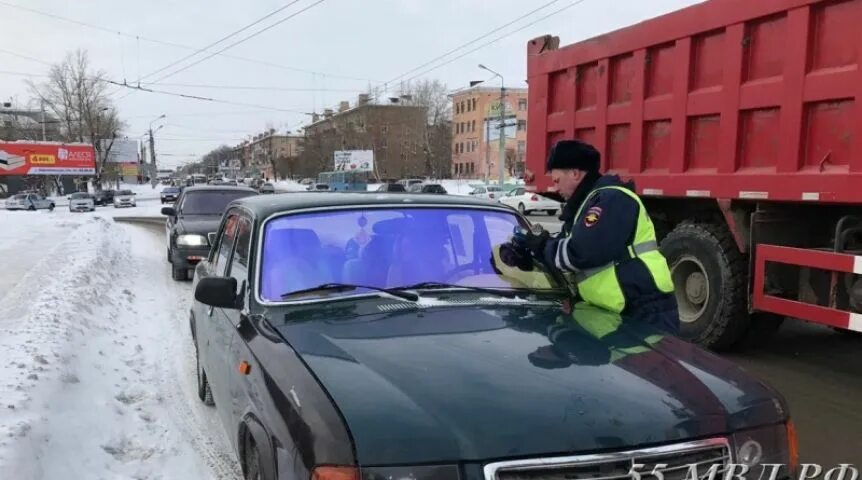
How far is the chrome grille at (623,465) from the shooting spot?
182 cm

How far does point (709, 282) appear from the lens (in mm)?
6176

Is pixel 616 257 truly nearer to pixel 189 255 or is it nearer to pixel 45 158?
pixel 189 255

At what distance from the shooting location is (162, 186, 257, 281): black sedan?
10391 mm

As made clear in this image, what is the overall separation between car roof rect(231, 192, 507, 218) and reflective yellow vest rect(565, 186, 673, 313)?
773 millimetres

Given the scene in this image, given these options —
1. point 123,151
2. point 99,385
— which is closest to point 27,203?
point 99,385

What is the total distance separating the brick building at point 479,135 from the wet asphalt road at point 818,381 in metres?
76.4

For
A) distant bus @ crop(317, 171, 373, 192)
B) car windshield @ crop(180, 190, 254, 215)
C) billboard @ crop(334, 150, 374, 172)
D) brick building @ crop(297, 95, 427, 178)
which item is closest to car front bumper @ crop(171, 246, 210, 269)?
car windshield @ crop(180, 190, 254, 215)

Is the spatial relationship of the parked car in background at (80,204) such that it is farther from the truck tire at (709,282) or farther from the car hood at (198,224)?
the truck tire at (709,282)

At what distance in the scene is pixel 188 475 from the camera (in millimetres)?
3715

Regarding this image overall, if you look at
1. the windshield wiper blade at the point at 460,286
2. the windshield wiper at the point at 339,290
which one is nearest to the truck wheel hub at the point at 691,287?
the windshield wiper blade at the point at 460,286

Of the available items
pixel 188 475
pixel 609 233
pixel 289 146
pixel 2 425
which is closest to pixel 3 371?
pixel 2 425

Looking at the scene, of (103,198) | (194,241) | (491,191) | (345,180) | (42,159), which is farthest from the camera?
(345,180)

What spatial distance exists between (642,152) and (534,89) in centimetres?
206

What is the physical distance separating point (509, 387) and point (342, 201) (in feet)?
5.88
